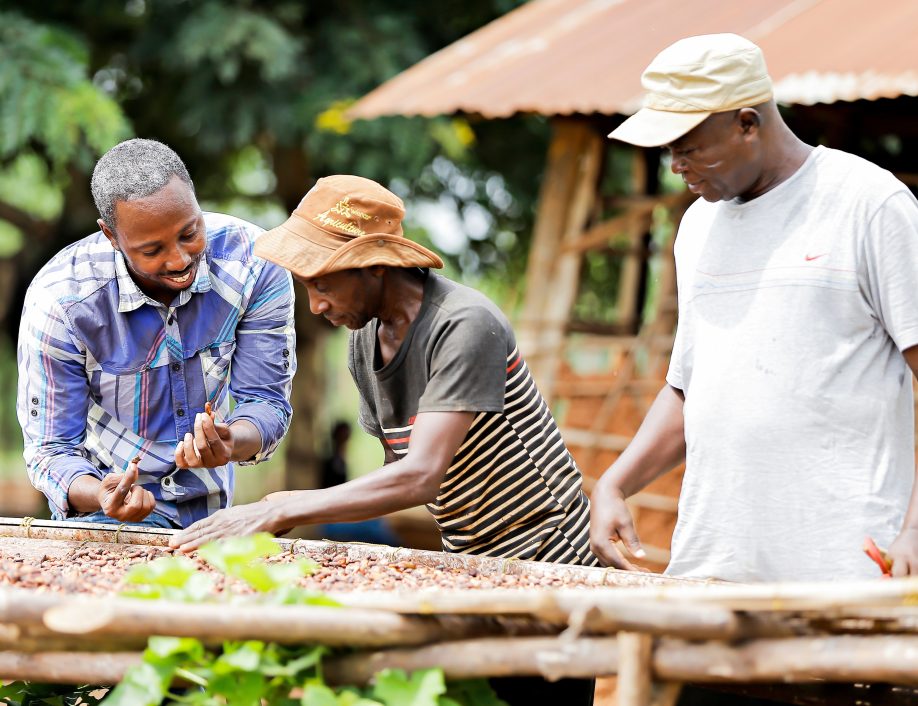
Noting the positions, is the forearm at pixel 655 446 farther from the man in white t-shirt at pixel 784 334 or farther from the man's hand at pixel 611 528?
the man in white t-shirt at pixel 784 334

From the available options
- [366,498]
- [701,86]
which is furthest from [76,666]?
[701,86]

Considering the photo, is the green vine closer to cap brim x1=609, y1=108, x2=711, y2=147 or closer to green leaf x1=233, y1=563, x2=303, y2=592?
green leaf x1=233, y1=563, x2=303, y2=592

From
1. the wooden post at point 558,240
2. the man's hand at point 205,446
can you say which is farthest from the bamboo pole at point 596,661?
the wooden post at point 558,240

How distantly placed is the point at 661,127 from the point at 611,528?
952 mm

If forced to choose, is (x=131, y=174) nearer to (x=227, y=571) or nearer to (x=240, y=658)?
(x=227, y=571)

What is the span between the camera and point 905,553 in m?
2.48

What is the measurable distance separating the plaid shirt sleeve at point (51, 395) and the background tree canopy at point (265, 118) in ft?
13.4

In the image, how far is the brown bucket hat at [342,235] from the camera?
2.99 metres

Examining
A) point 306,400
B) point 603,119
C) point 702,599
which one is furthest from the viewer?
point 306,400

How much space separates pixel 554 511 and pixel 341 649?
104cm

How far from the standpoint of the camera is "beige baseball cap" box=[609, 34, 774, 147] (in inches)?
107

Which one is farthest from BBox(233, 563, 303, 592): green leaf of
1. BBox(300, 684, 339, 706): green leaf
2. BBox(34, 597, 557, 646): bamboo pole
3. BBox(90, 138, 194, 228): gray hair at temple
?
BBox(90, 138, 194, 228): gray hair at temple

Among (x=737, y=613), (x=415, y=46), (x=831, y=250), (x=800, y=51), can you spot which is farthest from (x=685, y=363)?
(x=415, y=46)

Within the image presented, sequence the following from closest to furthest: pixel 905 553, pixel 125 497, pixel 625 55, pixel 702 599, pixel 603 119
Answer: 1. pixel 702 599
2. pixel 905 553
3. pixel 125 497
4. pixel 625 55
5. pixel 603 119
